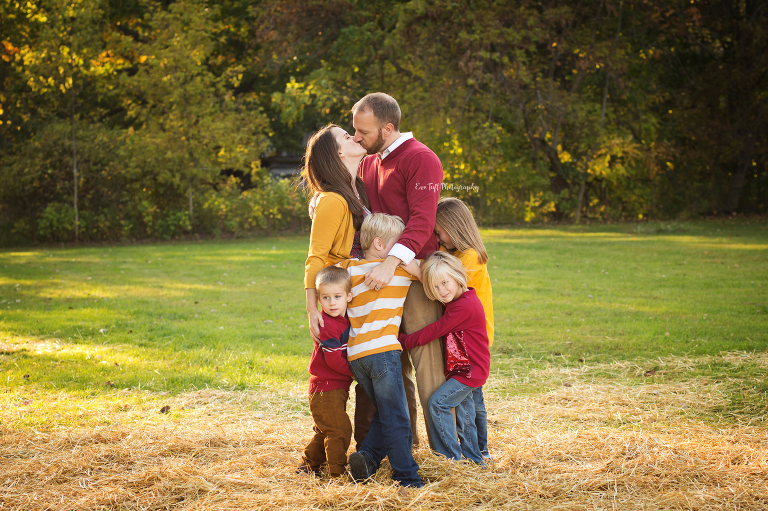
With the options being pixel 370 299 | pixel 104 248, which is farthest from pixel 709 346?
pixel 104 248

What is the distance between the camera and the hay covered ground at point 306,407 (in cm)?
316

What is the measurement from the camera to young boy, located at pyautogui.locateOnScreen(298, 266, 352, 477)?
3.16 m

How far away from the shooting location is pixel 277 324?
7.53 meters

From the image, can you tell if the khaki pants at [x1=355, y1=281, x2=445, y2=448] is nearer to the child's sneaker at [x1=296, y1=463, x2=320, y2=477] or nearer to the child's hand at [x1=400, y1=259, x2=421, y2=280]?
the child's hand at [x1=400, y1=259, x2=421, y2=280]

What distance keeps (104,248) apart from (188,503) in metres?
15.6

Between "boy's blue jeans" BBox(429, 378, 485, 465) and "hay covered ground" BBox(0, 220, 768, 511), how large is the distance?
0.10 meters

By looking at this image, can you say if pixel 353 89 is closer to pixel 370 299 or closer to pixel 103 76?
pixel 103 76

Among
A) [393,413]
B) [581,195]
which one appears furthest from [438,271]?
[581,195]

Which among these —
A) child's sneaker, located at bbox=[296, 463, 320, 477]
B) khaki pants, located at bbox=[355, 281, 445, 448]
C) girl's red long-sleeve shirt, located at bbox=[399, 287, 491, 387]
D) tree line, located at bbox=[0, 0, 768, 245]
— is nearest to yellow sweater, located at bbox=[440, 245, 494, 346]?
girl's red long-sleeve shirt, located at bbox=[399, 287, 491, 387]

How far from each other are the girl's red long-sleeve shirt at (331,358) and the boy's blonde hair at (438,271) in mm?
470

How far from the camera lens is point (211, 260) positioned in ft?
45.7

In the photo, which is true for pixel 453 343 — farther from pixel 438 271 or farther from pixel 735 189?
pixel 735 189

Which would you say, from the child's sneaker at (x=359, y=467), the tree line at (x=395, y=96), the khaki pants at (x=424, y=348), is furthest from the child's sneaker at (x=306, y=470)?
the tree line at (x=395, y=96)

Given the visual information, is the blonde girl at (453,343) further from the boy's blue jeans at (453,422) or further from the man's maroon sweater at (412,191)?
the man's maroon sweater at (412,191)
